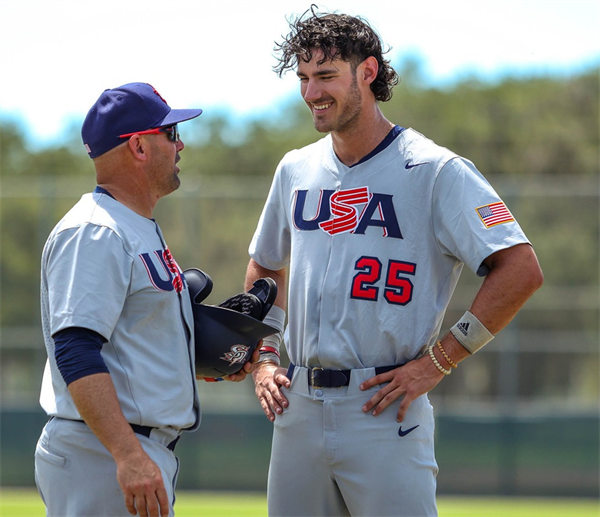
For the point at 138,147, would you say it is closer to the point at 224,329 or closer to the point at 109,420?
the point at 224,329

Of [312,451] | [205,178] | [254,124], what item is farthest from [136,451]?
[254,124]

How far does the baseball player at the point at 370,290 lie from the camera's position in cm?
384

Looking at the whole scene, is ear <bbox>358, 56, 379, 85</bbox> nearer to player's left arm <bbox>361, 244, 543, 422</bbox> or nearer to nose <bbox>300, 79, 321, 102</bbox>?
nose <bbox>300, 79, 321, 102</bbox>

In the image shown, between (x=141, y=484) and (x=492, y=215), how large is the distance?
169 cm

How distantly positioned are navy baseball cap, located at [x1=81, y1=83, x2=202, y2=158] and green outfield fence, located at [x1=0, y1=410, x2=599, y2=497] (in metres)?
9.70

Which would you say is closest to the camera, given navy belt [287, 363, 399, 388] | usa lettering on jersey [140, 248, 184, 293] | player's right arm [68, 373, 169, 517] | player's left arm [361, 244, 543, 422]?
player's right arm [68, 373, 169, 517]

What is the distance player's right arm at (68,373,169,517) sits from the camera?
3.27 metres

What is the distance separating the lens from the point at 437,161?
3943 mm

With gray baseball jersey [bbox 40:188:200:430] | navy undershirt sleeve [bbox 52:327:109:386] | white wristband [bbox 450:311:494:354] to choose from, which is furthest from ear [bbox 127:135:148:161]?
white wristband [bbox 450:311:494:354]

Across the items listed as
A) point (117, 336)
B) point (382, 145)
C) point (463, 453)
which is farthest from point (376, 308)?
point (463, 453)

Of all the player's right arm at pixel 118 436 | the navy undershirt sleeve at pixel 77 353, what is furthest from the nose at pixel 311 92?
the player's right arm at pixel 118 436

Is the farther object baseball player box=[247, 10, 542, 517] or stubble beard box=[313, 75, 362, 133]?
stubble beard box=[313, 75, 362, 133]

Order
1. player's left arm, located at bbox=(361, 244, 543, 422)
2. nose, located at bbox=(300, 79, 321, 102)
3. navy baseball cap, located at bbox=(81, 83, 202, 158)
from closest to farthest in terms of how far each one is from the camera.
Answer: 1. navy baseball cap, located at bbox=(81, 83, 202, 158)
2. player's left arm, located at bbox=(361, 244, 543, 422)
3. nose, located at bbox=(300, 79, 321, 102)

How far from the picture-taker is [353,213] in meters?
4.02
